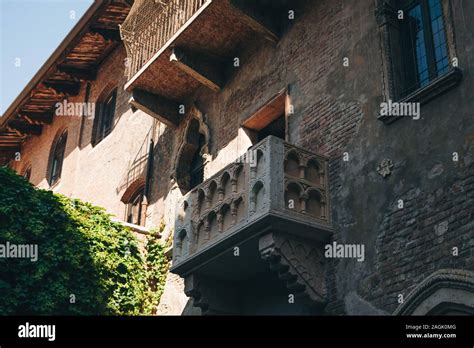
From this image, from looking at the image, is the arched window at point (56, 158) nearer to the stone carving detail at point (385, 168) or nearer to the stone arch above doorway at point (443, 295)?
the stone carving detail at point (385, 168)

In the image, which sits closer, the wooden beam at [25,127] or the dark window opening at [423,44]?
the dark window opening at [423,44]

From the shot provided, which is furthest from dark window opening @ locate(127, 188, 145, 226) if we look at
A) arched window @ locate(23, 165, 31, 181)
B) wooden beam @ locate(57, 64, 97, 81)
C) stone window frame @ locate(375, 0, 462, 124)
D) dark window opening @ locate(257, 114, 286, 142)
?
stone window frame @ locate(375, 0, 462, 124)

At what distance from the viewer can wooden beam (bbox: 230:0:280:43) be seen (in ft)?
42.9

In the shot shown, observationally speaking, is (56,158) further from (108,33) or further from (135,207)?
(135,207)

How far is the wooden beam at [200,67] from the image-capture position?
14180mm

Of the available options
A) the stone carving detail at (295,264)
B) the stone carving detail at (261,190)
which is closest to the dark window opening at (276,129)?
the stone carving detail at (261,190)

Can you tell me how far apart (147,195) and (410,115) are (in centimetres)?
780

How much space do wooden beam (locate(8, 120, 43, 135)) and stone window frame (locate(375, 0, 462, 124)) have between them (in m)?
14.9

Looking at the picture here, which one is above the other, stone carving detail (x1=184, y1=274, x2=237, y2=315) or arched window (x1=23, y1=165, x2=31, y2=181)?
arched window (x1=23, y1=165, x2=31, y2=181)

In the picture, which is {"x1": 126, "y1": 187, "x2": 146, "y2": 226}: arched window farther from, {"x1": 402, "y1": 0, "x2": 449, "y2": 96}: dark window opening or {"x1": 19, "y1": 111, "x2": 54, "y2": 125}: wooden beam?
{"x1": 402, "y1": 0, "x2": 449, "y2": 96}: dark window opening

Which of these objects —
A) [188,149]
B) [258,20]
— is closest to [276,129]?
[258,20]

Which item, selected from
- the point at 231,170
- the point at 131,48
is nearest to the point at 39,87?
the point at 131,48

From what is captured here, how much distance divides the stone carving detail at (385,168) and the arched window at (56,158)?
13783mm
